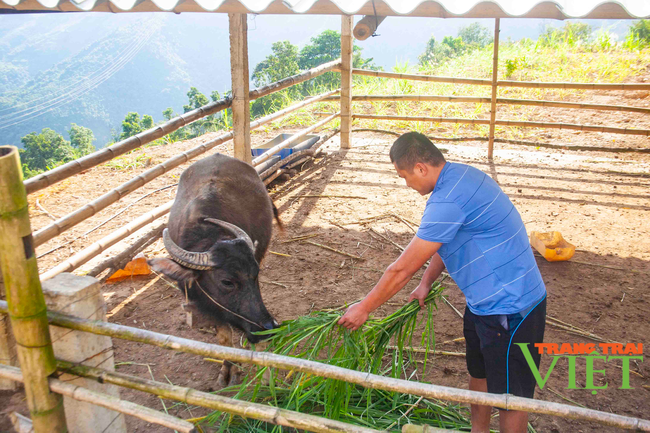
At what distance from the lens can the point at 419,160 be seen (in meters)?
2.15

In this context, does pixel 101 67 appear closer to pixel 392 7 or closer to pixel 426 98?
pixel 426 98

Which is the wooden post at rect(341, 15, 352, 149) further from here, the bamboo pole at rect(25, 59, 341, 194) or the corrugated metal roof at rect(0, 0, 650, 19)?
the corrugated metal roof at rect(0, 0, 650, 19)

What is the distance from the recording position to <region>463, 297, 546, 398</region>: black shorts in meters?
2.08

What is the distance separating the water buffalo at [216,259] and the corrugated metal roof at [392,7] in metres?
1.31

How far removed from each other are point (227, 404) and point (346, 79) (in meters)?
7.03

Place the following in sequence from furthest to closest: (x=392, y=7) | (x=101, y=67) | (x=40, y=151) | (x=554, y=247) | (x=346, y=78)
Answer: (x=101, y=67), (x=40, y=151), (x=346, y=78), (x=554, y=247), (x=392, y=7)

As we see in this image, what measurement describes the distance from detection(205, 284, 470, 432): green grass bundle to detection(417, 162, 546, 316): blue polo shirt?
0.49 m

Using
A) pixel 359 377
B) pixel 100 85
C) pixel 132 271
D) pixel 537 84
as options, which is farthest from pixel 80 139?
pixel 100 85

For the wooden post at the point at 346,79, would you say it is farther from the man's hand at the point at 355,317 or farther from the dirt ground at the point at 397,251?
the man's hand at the point at 355,317

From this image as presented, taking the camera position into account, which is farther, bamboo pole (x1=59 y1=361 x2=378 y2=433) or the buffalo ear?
the buffalo ear

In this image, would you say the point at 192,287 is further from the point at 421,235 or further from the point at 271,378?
the point at 421,235

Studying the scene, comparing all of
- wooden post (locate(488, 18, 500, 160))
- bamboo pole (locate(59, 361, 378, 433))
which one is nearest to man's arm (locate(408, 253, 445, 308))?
bamboo pole (locate(59, 361, 378, 433))

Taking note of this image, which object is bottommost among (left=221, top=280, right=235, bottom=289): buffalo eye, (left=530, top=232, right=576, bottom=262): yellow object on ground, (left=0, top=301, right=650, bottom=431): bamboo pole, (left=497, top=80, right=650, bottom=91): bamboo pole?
(left=530, top=232, right=576, bottom=262): yellow object on ground

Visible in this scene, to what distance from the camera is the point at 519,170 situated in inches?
286
